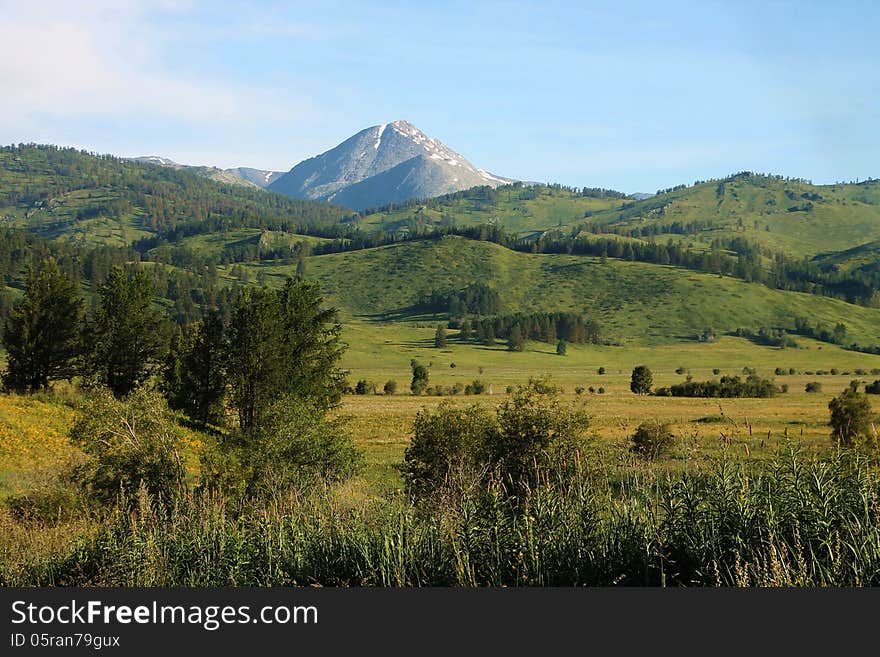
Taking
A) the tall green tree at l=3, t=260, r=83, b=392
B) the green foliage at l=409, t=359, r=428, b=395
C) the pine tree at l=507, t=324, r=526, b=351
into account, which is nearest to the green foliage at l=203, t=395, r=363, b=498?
the tall green tree at l=3, t=260, r=83, b=392

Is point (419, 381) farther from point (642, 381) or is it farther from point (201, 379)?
point (201, 379)

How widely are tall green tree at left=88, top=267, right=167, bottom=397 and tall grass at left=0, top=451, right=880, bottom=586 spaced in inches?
1895

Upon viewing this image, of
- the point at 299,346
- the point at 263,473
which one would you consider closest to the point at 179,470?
the point at 263,473

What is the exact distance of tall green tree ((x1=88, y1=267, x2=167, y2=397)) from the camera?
56344 mm

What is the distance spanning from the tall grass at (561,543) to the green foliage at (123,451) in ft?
31.2

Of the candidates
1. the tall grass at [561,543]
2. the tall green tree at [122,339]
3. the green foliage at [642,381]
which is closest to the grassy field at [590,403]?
the tall grass at [561,543]

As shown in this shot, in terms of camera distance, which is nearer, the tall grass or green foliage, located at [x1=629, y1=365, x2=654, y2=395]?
the tall grass

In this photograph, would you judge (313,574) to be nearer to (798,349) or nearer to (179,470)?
(179,470)

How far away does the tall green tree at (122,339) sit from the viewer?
5634cm

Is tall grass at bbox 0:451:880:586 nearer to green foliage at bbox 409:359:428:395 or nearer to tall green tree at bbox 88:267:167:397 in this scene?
tall green tree at bbox 88:267:167:397

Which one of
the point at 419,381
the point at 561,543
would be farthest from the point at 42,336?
the point at 419,381

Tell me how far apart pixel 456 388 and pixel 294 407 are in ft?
275

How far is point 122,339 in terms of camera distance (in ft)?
186

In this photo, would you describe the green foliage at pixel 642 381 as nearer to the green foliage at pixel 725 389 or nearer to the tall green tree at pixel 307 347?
the green foliage at pixel 725 389
